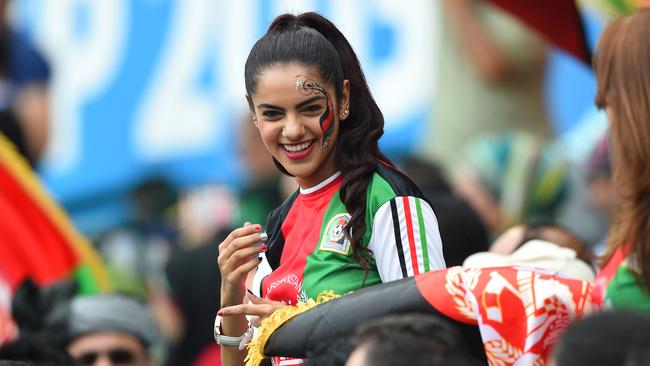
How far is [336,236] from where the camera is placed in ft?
10.2

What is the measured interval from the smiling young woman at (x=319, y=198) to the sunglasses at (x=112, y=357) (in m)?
1.97

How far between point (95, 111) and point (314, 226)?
6.85 metres

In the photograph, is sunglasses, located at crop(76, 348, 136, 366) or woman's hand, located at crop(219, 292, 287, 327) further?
sunglasses, located at crop(76, 348, 136, 366)

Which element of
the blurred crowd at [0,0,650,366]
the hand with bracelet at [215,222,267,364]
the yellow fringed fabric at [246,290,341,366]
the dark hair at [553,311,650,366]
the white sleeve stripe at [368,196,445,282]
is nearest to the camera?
the dark hair at [553,311,650,366]

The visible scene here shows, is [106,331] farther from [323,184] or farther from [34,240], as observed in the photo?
[323,184]

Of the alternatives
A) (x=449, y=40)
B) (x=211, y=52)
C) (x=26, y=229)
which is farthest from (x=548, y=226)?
(x=211, y=52)

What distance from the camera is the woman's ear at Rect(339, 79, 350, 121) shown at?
10.7 ft

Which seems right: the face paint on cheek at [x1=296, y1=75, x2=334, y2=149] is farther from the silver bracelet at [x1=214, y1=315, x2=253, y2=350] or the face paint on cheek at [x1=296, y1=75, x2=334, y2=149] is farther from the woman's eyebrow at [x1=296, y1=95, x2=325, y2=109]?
the silver bracelet at [x1=214, y1=315, x2=253, y2=350]

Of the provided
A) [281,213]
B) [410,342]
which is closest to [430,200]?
[281,213]

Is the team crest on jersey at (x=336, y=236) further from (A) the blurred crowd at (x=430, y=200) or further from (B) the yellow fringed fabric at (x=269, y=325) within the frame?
(A) the blurred crowd at (x=430, y=200)

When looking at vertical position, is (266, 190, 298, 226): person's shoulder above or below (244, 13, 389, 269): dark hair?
below

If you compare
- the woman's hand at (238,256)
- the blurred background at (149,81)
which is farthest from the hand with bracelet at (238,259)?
the blurred background at (149,81)

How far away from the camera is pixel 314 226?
322 centimetres

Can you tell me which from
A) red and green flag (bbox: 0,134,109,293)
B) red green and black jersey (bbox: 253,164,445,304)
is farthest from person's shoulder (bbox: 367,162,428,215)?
red and green flag (bbox: 0,134,109,293)
